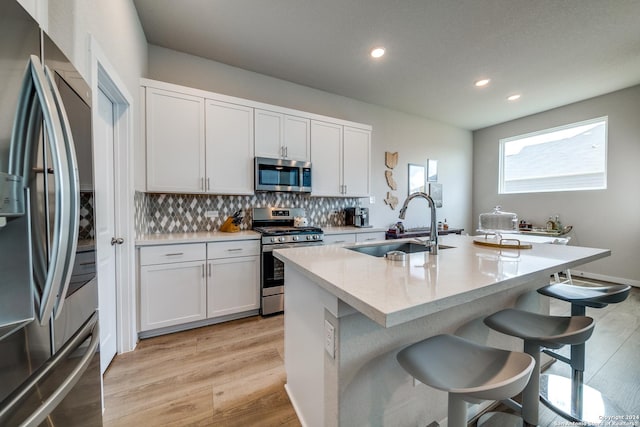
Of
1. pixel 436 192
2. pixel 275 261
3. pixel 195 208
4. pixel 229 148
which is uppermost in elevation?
pixel 229 148

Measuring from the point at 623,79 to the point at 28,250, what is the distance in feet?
19.5

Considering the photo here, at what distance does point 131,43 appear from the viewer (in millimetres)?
2133

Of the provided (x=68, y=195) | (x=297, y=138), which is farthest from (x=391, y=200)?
(x=68, y=195)

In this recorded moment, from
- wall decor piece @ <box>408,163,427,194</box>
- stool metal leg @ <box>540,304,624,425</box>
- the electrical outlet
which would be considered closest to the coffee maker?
wall decor piece @ <box>408,163,427,194</box>

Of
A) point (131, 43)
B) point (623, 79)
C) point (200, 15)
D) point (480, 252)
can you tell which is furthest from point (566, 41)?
point (131, 43)

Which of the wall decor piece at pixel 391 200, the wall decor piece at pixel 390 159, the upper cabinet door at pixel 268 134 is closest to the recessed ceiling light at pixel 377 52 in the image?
the upper cabinet door at pixel 268 134

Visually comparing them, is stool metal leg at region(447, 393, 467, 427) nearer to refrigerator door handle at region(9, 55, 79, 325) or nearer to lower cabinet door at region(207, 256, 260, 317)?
refrigerator door handle at region(9, 55, 79, 325)

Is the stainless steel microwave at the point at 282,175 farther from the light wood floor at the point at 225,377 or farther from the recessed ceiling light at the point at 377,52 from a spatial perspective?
the light wood floor at the point at 225,377

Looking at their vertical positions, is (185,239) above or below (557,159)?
below

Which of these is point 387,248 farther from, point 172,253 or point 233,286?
point 172,253

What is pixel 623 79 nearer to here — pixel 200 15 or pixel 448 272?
pixel 448 272

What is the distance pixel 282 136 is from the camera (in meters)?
3.08

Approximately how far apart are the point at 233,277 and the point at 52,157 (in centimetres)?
208

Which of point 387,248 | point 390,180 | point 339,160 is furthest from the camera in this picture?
point 390,180
